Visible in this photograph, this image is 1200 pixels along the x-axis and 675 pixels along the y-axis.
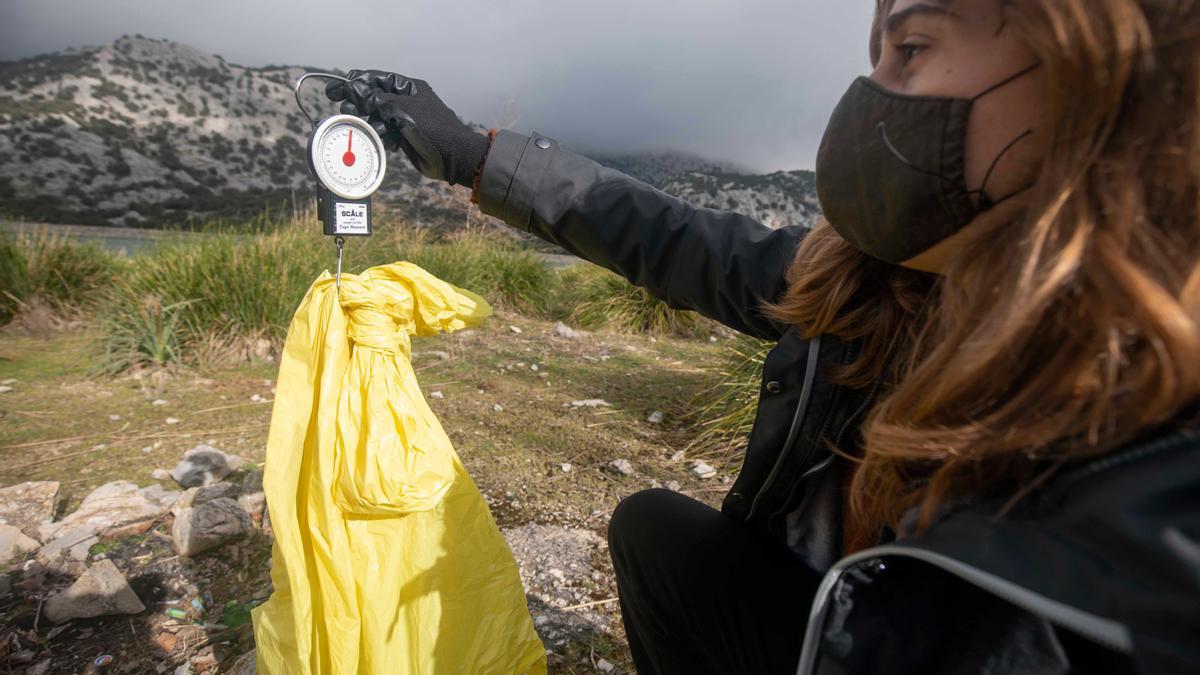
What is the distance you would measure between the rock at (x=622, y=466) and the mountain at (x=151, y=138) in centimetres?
2474

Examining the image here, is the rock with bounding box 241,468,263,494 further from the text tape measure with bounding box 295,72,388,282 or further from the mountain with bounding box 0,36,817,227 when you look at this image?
the mountain with bounding box 0,36,817,227

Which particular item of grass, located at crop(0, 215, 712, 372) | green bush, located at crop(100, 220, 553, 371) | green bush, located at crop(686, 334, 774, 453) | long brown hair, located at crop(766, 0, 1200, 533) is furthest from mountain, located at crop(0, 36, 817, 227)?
long brown hair, located at crop(766, 0, 1200, 533)

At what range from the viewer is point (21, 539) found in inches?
66.8

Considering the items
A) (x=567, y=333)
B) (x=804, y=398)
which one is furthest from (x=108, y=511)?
(x=567, y=333)

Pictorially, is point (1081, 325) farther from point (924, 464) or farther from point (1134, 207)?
point (924, 464)

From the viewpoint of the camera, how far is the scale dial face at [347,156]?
1.17m

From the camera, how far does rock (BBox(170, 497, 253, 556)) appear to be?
1695 mm

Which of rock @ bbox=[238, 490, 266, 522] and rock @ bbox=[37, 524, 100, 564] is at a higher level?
rock @ bbox=[238, 490, 266, 522]

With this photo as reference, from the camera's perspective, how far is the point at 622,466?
256cm

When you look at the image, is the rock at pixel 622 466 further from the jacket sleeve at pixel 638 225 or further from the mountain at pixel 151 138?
the mountain at pixel 151 138

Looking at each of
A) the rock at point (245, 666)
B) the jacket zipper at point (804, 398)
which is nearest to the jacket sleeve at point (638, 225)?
the jacket zipper at point (804, 398)

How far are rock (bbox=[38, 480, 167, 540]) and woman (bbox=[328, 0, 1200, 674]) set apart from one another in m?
1.86

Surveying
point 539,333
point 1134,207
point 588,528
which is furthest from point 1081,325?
point 539,333

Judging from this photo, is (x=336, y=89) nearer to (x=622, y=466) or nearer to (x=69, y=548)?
(x=69, y=548)
